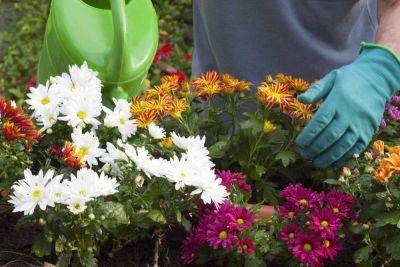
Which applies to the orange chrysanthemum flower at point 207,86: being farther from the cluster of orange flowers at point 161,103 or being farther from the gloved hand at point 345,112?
the gloved hand at point 345,112

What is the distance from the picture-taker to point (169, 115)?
4.52 ft

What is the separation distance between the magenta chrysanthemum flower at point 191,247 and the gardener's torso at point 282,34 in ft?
2.70

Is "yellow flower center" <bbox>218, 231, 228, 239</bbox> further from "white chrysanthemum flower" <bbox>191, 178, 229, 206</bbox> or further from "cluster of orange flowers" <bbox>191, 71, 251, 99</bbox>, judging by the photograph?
"cluster of orange flowers" <bbox>191, 71, 251, 99</bbox>

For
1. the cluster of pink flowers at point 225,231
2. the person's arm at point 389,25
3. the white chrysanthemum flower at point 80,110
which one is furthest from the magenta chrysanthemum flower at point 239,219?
the person's arm at point 389,25

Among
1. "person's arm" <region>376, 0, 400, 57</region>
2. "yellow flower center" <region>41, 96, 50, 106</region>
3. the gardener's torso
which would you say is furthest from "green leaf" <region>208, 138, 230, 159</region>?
the gardener's torso

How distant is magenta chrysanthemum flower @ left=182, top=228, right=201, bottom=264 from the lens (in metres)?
1.14

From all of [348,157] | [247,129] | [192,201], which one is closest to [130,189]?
[192,201]

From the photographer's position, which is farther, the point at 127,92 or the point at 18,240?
the point at 127,92

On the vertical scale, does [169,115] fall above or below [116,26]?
below

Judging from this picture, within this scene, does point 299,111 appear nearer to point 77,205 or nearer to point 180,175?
point 180,175

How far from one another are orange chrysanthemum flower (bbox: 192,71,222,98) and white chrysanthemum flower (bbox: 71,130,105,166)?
32 centimetres

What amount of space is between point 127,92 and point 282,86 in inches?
13.3

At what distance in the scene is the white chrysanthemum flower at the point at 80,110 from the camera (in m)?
1.20

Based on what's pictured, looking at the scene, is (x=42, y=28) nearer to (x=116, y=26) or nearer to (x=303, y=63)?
(x=303, y=63)
